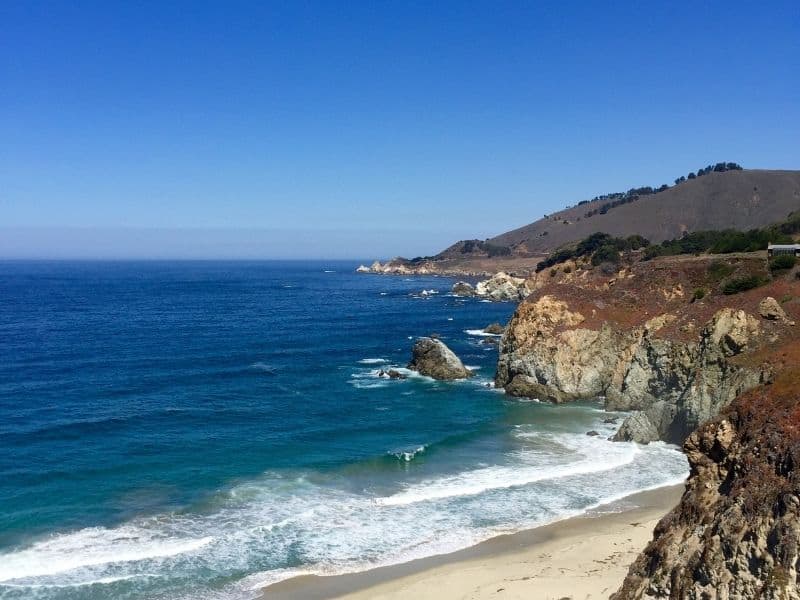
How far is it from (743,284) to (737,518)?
3574cm

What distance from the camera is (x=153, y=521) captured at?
3042cm

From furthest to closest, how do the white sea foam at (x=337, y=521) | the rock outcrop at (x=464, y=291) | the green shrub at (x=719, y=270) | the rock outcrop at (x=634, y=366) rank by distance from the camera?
the rock outcrop at (x=464, y=291) → the green shrub at (x=719, y=270) → the rock outcrop at (x=634, y=366) → the white sea foam at (x=337, y=521)

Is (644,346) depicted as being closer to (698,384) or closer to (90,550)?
(698,384)

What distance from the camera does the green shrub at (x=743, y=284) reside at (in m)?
48.2

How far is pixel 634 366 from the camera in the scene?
5041 cm

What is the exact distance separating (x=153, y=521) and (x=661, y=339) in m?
37.4

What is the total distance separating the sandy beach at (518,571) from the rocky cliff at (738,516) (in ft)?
12.4

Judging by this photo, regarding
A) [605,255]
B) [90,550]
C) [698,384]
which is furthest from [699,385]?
[605,255]

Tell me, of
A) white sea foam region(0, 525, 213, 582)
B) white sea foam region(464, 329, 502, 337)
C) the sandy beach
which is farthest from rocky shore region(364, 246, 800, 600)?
white sea foam region(464, 329, 502, 337)

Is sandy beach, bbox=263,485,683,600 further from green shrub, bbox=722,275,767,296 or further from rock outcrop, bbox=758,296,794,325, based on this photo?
green shrub, bbox=722,275,767,296

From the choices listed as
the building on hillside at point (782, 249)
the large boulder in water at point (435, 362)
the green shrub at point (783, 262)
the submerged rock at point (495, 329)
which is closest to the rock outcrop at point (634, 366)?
the large boulder in water at point (435, 362)

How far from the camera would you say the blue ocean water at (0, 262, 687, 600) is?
1078 inches

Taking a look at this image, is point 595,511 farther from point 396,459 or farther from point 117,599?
point 117,599

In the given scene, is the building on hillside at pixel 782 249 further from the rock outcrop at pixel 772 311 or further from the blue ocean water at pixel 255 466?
the blue ocean water at pixel 255 466
